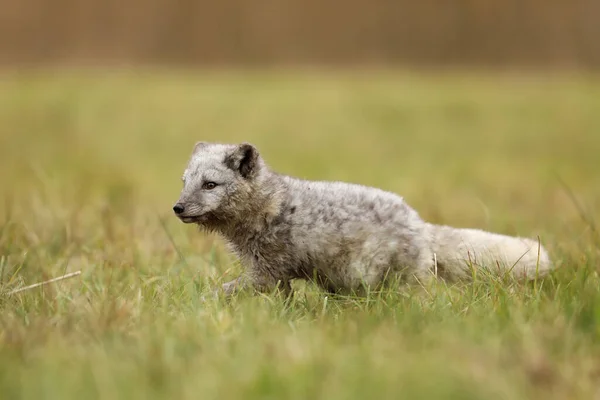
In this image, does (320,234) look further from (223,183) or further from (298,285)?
(298,285)

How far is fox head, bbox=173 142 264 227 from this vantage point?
4879 mm

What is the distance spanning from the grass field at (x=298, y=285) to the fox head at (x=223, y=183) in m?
0.44

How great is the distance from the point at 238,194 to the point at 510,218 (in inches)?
166

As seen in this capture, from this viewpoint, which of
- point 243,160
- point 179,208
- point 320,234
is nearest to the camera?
point 179,208

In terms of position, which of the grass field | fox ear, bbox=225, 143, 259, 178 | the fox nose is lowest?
the grass field

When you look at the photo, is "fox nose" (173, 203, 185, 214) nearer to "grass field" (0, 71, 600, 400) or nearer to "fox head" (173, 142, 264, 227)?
"fox head" (173, 142, 264, 227)

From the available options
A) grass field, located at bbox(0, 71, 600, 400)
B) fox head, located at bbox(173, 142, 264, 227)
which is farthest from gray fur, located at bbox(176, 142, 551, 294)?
grass field, located at bbox(0, 71, 600, 400)

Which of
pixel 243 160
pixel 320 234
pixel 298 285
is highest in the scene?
pixel 243 160

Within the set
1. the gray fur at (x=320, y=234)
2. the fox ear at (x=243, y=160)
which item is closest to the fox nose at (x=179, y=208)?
the gray fur at (x=320, y=234)

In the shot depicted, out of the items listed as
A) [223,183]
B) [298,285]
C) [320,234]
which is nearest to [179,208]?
[223,183]

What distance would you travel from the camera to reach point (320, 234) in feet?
16.0

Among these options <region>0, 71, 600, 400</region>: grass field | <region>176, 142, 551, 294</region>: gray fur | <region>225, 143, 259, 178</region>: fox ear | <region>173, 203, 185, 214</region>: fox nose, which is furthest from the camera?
<region>225, 143, 259, 178</region>: fox ear

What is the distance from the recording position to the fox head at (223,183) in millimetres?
4879

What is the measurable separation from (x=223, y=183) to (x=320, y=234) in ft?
2.16
